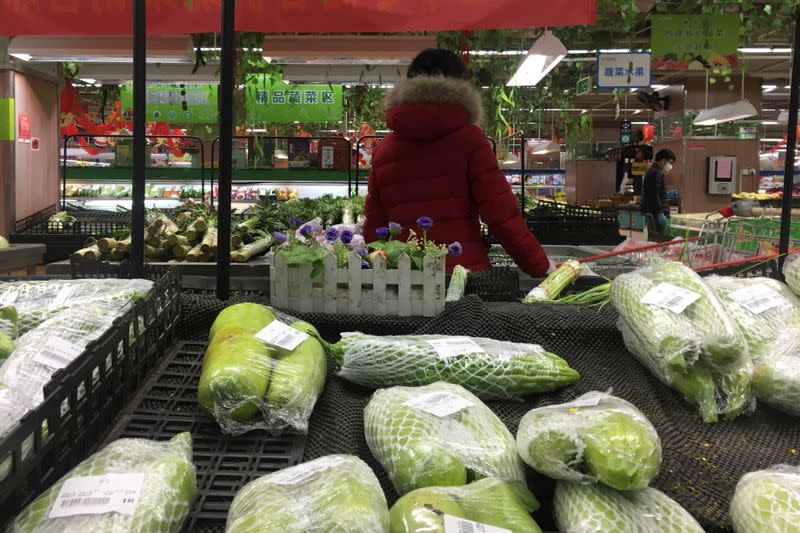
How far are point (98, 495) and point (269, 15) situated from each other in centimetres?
236

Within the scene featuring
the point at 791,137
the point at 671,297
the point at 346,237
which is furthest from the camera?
the point at 346,237

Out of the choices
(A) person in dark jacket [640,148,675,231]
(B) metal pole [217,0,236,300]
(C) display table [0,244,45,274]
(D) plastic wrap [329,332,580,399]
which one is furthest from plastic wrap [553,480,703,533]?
(A) person in dark jacket [640,148,675,231]

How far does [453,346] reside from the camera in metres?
1.31

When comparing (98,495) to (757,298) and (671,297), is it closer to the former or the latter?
(671,297)

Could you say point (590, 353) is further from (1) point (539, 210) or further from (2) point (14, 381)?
(1) point (539, 210)

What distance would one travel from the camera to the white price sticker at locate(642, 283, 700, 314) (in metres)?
1.32

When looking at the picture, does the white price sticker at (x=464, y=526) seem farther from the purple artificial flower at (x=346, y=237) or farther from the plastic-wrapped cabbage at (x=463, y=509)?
the purple artificial flower at (x=346, y=237)

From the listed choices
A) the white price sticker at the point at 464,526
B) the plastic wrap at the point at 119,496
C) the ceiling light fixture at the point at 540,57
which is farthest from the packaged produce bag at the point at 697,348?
the ceiling light fixture at the point at 540,57

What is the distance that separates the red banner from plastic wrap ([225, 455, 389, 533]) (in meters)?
2.15

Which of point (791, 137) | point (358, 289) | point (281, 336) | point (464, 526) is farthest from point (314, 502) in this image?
point (791, 137)

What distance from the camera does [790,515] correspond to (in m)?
0.83

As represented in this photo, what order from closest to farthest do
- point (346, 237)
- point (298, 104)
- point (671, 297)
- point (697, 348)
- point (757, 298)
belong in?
1. point (697, 348)
2. point (671, 297)
3. point (757, 298)
4. point (346, 237)
5. point (298, 104)

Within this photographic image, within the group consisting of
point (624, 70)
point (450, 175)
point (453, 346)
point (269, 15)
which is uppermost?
point (624, 70)

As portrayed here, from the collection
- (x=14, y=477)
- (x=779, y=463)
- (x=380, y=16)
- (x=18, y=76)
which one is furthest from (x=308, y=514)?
(x=18, y=76)
